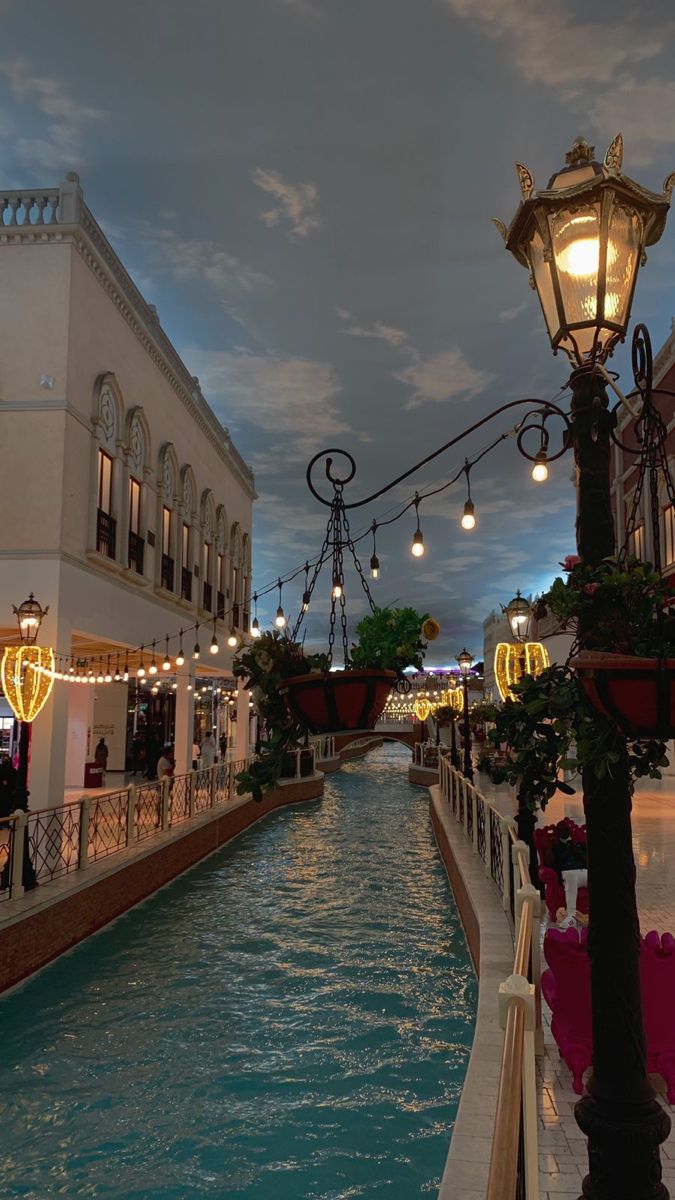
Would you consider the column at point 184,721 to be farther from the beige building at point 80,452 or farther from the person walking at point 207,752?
the person walking at point 207,752

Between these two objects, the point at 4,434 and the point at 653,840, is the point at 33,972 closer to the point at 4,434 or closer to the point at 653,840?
the point at 4,434

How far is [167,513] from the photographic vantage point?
20.3 metres

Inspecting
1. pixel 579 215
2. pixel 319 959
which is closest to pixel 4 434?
pixel 319 959

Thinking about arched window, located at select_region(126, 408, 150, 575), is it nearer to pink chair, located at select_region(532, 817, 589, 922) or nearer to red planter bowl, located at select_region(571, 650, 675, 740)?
pink chair, located at select_region(532, 817, 589, 922)

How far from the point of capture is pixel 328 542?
14.2 ft

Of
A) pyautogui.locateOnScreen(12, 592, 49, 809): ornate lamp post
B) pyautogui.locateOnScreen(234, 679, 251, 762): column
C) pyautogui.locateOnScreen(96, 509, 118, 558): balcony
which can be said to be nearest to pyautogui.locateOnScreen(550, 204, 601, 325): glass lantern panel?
pyautogui.locateOnScreen(12, 592, 49, 809): ornate lamp post

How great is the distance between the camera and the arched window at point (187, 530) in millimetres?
Answer: 21375

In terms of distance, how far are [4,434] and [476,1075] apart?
11.9 m

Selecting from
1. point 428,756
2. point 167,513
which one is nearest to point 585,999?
point 167,513

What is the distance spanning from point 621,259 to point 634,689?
156 cm

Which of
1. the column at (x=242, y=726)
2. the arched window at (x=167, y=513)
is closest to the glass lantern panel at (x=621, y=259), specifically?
the arched window at (x=167, y=513)

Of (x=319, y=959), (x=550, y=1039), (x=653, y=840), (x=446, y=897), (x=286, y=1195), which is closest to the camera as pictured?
(x=286, y=1195)

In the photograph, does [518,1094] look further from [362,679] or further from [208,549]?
[208,549]

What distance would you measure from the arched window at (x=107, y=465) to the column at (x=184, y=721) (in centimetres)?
608
